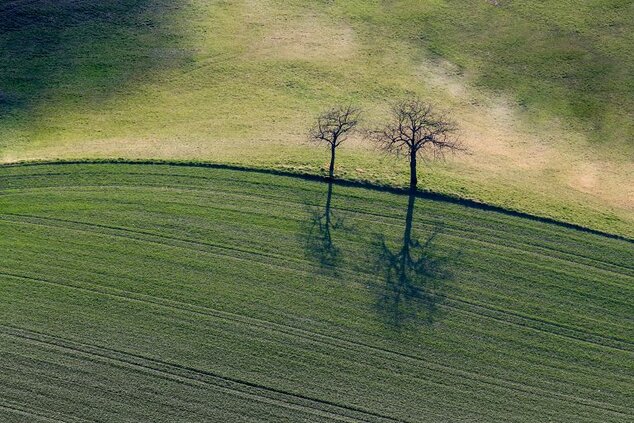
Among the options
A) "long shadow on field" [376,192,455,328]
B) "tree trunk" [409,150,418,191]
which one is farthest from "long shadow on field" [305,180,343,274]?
"tree trunk" [409,150,418,191]

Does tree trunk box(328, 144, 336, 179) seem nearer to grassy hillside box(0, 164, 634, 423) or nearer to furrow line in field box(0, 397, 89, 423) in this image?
grassy hillside box(0, 164, 634, 423)

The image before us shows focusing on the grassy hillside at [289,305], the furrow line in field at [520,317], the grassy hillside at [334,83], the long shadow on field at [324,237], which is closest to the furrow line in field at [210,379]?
the grassy hillside at [289,305]

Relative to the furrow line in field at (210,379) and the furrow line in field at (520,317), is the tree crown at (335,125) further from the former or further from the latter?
the furrow line in field at (210,379)

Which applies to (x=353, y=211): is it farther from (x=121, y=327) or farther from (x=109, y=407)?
(x=109, y=407)

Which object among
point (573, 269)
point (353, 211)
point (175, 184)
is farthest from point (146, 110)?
point (573, 269)

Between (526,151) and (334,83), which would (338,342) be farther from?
(334,83)

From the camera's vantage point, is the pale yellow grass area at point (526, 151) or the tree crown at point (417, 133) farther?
the pale yellow grass area at point (526, 151)

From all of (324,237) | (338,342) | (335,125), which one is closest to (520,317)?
(338,342)
